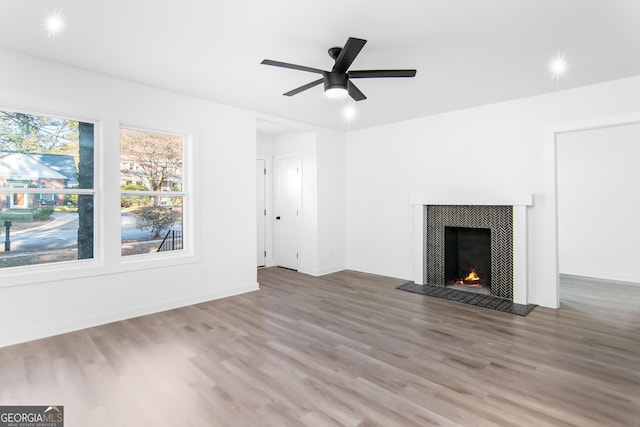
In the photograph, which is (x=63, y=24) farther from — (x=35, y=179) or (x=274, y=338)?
(x=274, y=338)

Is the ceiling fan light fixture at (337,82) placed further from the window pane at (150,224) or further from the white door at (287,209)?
the white door at (287,209)

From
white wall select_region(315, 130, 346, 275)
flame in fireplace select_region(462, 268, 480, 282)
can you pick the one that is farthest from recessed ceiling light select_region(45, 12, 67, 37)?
flame in fireplace select_region(462, 268, 480, 282)

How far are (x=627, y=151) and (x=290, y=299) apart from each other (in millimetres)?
5890

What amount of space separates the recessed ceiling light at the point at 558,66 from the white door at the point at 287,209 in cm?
408

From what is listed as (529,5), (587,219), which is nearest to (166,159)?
(529,5)

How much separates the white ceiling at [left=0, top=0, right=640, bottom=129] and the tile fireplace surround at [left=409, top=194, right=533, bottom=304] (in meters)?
1.42

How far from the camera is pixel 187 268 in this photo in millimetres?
4277

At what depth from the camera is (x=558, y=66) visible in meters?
3.33

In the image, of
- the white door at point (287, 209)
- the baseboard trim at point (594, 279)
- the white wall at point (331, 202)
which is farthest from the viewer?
the white door at point (287, 209)

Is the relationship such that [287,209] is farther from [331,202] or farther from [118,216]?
[118,216]

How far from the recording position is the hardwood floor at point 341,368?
6.79ft

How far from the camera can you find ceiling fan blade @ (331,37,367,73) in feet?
7.61

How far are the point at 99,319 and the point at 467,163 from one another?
5.20 m

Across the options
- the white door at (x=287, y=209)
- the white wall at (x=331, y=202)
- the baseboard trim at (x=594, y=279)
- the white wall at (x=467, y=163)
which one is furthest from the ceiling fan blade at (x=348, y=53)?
the baseboard trim at (x=594, y=279)
